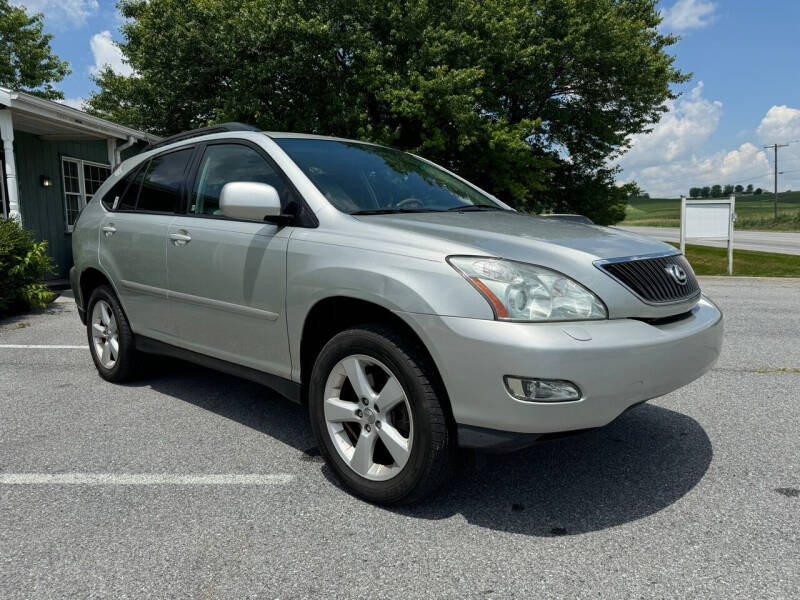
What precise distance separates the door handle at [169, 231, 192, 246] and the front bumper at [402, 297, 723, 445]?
5.97ft

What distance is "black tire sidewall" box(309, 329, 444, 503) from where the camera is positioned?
261 cm

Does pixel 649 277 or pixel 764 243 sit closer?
pixel 649 277

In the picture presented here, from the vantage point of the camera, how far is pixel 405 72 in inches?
756

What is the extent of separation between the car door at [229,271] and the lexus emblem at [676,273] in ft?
6.07

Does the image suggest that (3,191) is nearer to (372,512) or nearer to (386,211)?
(386,211)

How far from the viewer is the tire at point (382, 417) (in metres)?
2.61

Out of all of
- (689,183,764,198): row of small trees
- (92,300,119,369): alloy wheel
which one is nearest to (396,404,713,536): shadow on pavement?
(92,300,119,369): alloy wheel

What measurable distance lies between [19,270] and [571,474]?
8294mm

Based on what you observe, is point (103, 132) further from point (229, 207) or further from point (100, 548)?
point (100, 548)

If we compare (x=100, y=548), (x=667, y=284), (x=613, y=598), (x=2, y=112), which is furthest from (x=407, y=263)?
(x=2, y=112)

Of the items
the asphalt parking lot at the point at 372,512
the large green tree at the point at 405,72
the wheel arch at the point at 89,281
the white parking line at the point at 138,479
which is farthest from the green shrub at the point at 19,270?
the large green tree at the point at 405,72

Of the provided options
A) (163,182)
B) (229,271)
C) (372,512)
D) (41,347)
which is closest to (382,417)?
(372,512)

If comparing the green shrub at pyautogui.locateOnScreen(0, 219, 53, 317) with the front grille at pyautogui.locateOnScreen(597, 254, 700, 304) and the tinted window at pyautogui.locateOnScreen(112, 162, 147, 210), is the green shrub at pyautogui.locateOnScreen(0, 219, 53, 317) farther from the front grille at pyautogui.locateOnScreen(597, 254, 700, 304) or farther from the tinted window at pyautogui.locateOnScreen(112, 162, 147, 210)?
the front grille at pyautogui.locateOnScreen(597, 254, 700, 304)

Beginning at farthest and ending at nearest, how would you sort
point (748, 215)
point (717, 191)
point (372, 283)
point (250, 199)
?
point (717, 191), point (748, 215), point (250, 199), point (372, 283)
